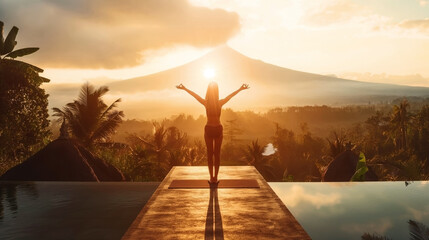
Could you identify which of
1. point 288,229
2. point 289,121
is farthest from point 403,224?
point 289,121

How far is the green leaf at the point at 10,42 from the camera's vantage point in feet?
81.1

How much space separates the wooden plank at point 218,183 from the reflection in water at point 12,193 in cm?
305

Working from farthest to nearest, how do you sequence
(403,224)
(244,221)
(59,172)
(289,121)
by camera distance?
1. (289,121)
2. (59,172)
3. (403,224)
4. (244,221)

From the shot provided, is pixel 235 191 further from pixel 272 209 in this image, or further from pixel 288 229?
pixel 288 229

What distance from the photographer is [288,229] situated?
18.5ft

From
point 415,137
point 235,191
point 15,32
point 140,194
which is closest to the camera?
point 235,191

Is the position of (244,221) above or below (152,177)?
above

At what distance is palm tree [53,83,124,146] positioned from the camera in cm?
2669

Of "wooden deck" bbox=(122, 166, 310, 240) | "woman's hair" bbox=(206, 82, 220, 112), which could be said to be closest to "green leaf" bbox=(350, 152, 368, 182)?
"wooden deck" bbox=(122, 166, 310, 240)

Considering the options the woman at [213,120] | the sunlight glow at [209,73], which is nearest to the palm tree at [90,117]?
the woman at [213,120]

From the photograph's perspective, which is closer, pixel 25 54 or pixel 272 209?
pixel 272 209

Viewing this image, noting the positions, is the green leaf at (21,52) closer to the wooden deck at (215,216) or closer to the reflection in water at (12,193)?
the reflection in water at (12,193)

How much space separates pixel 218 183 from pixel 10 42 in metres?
20.1

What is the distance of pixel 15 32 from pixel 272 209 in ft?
75.9
